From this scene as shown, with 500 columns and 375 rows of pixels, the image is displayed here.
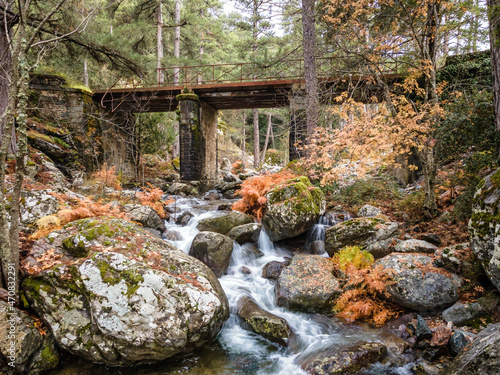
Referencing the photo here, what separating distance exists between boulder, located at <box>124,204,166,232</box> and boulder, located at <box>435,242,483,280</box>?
668 cm

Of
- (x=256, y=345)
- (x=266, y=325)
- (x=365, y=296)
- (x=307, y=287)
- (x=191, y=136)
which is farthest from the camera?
(x=191, y=136)

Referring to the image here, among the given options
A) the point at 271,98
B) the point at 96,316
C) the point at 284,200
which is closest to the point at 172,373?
the point at 96,316

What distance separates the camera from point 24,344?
3.17 meters

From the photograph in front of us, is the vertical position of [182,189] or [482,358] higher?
[182,189]

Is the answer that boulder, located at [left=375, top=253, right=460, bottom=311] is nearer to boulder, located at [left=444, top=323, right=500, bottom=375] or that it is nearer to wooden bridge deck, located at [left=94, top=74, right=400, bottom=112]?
boulder, located at [left=444, top=323, right=500, bottom=375]

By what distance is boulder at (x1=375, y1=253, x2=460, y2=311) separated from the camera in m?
4.47

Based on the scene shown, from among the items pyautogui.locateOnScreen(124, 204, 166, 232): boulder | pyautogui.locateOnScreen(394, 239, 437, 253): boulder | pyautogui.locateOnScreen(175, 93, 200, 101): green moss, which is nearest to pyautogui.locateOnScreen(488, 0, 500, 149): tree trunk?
pyautogui.locateOnScreen(394, 239, 437, 253): boulder

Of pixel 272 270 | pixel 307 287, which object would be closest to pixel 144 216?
pixel 272 270

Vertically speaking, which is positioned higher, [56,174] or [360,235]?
[56,174]

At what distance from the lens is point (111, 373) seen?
3477 millimetres

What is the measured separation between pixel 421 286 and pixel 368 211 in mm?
3534

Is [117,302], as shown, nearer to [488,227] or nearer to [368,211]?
[488,227]

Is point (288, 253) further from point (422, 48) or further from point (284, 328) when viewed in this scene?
point (422, 48)

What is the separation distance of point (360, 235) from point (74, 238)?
5.72 m
